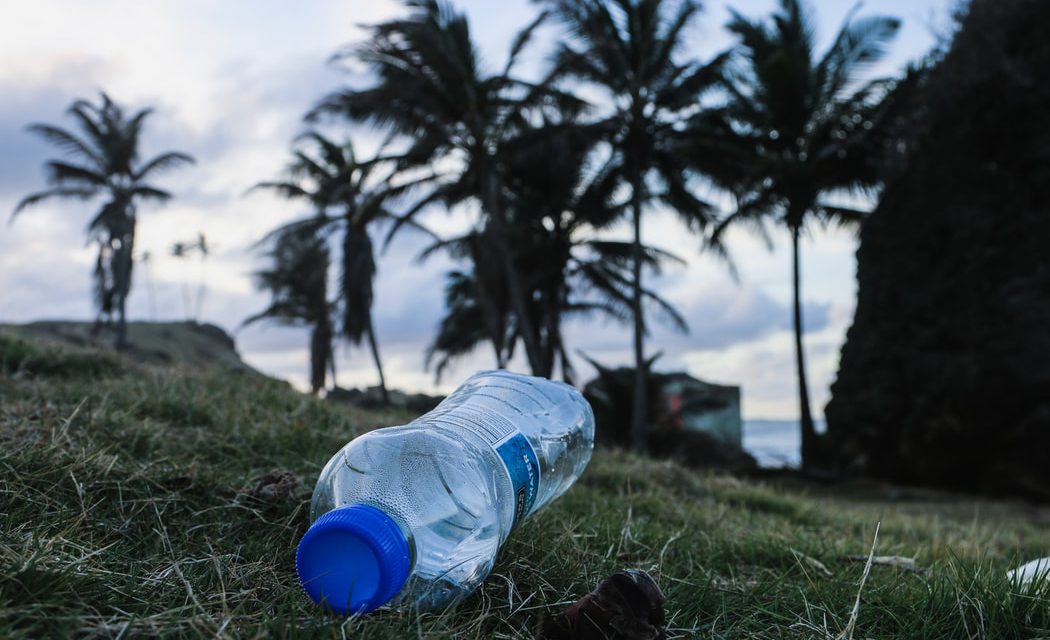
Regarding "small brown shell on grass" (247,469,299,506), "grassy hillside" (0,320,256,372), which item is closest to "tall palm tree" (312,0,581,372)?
"grassy hillside" (0,320,256,372)

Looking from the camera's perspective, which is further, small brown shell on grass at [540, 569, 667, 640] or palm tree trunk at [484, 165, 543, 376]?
palm tree trunk at [484, 165, 543, 376]

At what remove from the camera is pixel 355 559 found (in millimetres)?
1442

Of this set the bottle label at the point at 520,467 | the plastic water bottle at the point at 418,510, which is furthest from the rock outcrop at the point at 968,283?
the plastic water bottle at the point at 418,510

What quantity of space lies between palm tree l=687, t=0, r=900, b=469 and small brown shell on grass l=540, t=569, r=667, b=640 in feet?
59.4

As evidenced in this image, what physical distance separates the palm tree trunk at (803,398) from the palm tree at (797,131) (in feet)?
0.08

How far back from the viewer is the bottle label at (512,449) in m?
1.84

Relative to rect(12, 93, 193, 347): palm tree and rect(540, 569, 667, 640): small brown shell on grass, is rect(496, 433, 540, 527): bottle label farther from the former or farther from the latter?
rect(12, 93, 193, 347): palm tree

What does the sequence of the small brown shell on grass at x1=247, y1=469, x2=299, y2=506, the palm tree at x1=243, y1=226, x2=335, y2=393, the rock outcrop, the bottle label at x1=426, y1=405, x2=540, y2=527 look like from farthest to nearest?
the palm tree at x1=243, y1=226, x2=335, y2=393 → the rock outcrop → the small brown shell on grass at x1=247, y1=469, x2=299, y2=506 → the bottle label at x1=426, y1=405, x2=540, y2=527

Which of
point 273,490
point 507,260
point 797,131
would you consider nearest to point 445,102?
point 507,260

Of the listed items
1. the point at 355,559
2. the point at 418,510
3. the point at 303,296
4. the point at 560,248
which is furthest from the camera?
the point at 303,296

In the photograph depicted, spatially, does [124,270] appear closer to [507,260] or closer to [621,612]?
[507,260]

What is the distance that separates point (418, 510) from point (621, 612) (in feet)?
1.59

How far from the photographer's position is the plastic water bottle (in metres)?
1.44

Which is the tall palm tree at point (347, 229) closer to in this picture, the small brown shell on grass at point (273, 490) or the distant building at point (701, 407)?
the distant building at point (701, 407)
